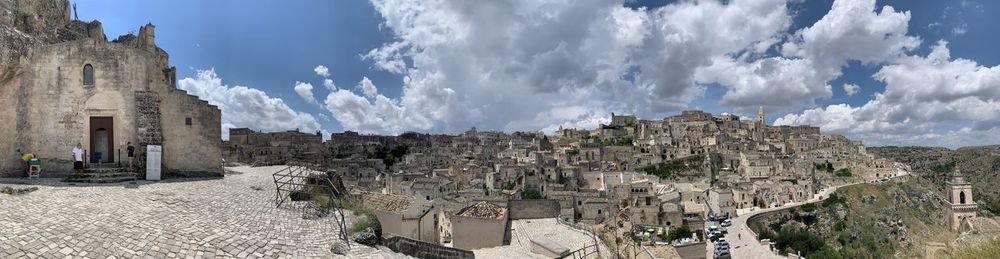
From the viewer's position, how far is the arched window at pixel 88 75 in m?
13.3

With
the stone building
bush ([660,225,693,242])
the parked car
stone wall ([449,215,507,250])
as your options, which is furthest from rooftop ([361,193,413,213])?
the stone building

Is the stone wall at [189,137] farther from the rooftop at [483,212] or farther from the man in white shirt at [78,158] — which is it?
the rooftop at [483,212]

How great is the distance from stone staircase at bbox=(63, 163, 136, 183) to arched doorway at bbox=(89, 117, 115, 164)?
0.51 m

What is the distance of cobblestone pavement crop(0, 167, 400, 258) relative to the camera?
704cm

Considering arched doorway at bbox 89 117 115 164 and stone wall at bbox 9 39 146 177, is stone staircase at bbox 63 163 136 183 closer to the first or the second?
arched doorway at bbox 89 117 115 164

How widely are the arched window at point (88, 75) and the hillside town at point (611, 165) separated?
11.4 meters

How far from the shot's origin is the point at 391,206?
53.4ft

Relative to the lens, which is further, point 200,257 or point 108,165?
point 108,165

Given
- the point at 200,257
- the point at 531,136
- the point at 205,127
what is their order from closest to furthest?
the point at 200,257 → the point at 205,127 → the point at 531,136

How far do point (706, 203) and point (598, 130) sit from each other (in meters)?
44.6

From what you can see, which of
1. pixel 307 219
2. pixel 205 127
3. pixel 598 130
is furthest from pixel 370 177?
pixel 598 130

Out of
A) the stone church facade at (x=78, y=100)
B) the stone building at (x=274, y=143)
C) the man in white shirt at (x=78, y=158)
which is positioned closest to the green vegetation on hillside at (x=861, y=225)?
the stone church facade at (x=78, y=100)

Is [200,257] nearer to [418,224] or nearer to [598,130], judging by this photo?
[418,224]

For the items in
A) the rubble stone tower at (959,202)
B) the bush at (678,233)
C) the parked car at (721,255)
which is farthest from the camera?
the rubble stone tower at (959,202)
